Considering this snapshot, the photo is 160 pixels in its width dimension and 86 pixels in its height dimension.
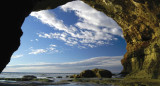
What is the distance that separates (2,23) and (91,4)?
80.4 ft

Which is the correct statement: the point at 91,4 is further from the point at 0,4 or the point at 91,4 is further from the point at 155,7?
the point at 0,4

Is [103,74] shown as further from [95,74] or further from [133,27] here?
[133,27]

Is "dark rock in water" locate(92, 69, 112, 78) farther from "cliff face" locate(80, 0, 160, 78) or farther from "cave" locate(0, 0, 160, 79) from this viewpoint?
"cave" locate(0, 0, 160, 79)

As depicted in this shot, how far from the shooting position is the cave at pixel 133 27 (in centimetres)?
585

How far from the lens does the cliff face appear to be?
1880 cm

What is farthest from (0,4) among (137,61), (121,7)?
(137,61)

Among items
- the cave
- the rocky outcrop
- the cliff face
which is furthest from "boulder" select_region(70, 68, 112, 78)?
the cave

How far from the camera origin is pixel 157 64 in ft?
60.0

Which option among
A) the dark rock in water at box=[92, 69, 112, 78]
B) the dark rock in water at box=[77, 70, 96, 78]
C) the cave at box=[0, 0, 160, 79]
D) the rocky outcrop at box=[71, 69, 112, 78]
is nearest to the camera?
the cave at box=[0, 0, 160, 79]

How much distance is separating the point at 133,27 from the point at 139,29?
4.75 feet

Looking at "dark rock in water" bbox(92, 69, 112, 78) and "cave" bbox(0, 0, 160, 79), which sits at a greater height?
"cave" bbox(0, 0, 160, 79)

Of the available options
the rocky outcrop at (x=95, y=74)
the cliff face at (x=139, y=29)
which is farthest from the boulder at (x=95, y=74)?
the cliff face at (x=139, y=29)

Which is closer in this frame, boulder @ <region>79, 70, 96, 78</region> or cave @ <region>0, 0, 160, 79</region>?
cave @ <region>0, 0, 160, 79</region>

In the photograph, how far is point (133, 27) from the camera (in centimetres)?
2756
